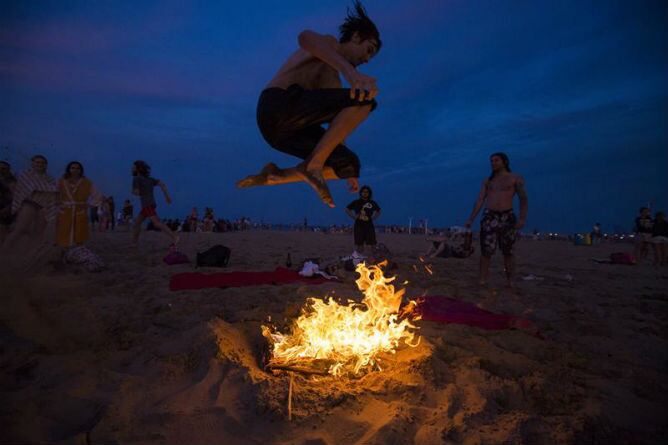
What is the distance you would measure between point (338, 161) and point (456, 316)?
2376mm

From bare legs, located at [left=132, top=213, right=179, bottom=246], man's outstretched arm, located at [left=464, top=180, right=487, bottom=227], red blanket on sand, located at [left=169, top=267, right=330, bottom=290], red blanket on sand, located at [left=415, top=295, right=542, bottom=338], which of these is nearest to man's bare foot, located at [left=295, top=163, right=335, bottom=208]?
red blanket on sand, located at [left=415, top=295, right=542, bottom=338]

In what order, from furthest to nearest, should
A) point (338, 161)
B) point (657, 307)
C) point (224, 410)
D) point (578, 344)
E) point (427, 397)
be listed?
point (657, 307), point (578, 344), point (338, 161), point (427, 397), point (224, 410)

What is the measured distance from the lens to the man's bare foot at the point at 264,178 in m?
2.95

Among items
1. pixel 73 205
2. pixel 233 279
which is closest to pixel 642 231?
pixel 233 279

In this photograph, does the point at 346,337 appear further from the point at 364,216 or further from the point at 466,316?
the point at 364,216

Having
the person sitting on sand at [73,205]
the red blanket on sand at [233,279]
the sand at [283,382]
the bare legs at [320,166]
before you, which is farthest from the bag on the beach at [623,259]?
the person sitting on sand at [73,205]

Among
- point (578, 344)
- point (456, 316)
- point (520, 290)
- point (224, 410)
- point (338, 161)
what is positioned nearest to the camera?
point (224, 410)

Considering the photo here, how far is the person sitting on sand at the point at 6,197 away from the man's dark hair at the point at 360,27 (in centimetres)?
740

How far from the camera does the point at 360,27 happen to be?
2.52 meters

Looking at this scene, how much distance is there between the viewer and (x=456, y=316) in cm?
401

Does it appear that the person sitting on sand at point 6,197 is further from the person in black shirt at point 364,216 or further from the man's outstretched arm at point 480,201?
the man's outstretched arm at point 480,201

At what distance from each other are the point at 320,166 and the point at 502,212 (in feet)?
14.4

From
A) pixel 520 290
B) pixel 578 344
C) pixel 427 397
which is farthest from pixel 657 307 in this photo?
pixel 427 397

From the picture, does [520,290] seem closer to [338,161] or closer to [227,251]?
[338,161]
